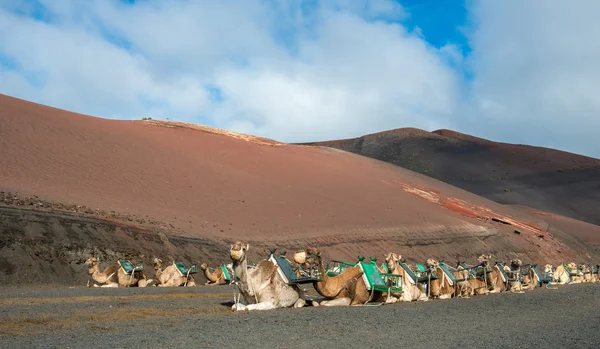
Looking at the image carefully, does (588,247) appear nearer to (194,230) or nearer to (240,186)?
(240,186)

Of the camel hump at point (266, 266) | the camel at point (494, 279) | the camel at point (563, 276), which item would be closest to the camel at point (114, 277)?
the camel hump at point (266, 266)

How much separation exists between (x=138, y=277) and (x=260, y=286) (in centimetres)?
972

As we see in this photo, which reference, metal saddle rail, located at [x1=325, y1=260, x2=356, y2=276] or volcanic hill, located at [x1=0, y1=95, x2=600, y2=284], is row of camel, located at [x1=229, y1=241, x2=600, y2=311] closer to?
metal saddle rail, located at [x1=325, y1=260, x2=356, y2=276]

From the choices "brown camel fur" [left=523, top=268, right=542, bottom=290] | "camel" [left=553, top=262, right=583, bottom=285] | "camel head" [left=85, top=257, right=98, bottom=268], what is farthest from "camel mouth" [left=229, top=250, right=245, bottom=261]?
"camel" [left=553, top=262, right=583, bottom=285]

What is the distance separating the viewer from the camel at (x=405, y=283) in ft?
58.2

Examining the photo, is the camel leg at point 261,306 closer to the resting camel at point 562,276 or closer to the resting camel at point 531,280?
the resting camel at point 531,280

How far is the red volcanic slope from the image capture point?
35.4m

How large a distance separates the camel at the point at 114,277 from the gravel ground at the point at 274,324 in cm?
395

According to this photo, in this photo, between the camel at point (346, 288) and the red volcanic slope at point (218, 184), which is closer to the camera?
the camel at point (346, 288)

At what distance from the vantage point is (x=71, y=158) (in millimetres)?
39406

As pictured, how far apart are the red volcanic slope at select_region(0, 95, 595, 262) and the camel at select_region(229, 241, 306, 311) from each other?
18.6 m

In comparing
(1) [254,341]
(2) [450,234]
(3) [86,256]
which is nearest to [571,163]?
(2) [450,234]

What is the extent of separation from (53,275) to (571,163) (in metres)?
119

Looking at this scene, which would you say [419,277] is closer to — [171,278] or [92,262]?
[171,278]
